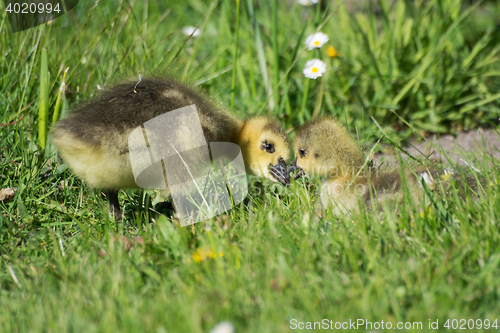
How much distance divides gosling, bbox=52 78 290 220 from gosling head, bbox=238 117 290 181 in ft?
0.61

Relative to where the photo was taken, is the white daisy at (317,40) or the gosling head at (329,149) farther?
the white daisy at (317,40)

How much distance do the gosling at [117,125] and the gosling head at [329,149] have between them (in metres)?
0.54

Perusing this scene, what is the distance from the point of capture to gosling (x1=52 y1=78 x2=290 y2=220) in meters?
2.45

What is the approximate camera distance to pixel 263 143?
322 centimetres

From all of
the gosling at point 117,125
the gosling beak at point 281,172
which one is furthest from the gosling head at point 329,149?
the gosling at point 117,125

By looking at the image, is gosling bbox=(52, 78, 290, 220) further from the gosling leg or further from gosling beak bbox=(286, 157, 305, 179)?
gosling beak bbox=(286, 157, 305, 179)

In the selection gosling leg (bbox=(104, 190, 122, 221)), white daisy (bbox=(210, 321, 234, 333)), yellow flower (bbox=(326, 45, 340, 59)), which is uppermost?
yellow flower (bbox=(326, 45, 340, 59))

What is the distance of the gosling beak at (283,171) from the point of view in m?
3.14

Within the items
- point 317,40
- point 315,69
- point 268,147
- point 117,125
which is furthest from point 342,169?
point 117,125

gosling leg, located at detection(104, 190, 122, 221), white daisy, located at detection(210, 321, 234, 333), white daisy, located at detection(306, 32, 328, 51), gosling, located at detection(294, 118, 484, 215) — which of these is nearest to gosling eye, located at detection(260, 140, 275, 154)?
gosling, located at detection(294, 118, 484, 215)

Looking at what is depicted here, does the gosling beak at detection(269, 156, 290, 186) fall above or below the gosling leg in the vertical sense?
A: above

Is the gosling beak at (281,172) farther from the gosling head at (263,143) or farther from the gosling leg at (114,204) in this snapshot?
the gosling leg at (114,204)

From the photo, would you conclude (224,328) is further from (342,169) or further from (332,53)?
(332,53)

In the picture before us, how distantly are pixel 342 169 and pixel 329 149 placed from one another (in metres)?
0.16
